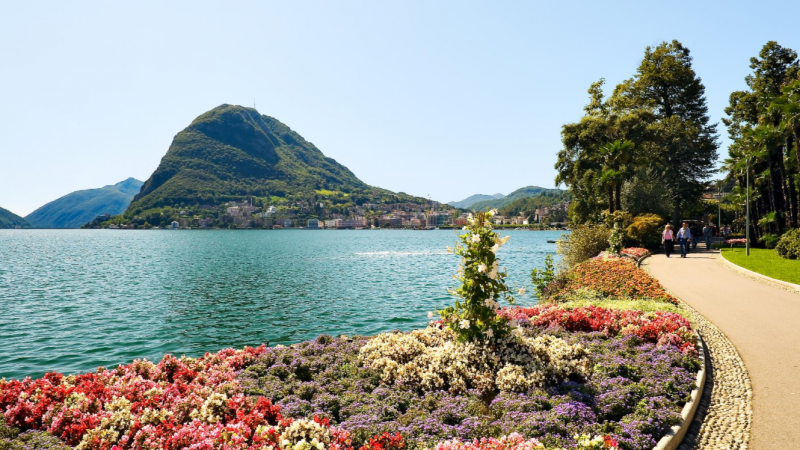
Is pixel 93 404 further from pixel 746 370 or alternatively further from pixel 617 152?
pixel 617 152

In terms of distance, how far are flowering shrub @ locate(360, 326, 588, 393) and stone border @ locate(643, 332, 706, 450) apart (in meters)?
1.51

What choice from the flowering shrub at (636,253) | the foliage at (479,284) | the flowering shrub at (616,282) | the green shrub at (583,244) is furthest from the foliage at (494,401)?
the green shrub at (583,244)

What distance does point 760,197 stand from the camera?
1469 inches

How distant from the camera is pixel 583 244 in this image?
30.1 meters

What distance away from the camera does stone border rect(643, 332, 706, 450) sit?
5338mm

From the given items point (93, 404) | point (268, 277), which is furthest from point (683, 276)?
point (268, 277)

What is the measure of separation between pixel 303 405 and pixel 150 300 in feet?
67.1

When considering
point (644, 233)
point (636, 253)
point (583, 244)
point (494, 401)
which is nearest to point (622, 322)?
point (494, 401)

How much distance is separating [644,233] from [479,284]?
103ft

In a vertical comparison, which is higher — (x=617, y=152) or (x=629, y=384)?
(x=617, y=152)

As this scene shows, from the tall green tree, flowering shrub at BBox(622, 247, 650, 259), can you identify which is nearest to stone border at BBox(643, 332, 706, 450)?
flowering shrub at BBox(622, 247, 650, 259)

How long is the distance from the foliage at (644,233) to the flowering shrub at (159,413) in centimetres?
3310

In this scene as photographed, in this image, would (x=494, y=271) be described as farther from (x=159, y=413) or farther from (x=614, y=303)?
(x=614, y=303)

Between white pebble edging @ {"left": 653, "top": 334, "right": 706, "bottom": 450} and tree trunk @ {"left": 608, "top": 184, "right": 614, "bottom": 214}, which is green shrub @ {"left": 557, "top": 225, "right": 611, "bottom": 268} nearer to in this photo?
tree trunk @ {"left": 608, "top": 184, "right": 614, "bottom": 214}
